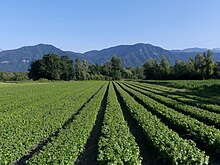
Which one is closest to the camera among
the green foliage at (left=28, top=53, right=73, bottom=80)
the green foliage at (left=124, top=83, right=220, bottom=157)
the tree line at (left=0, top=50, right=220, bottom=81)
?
the green foliage at (left=124, top=83, right=220, bottom=157)

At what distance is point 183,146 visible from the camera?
10.2 meters

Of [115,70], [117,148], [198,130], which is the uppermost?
[115,70]

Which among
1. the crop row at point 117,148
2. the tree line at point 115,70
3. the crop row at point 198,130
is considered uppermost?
the tree line at point 115,70

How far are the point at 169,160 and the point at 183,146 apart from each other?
2.45 feet

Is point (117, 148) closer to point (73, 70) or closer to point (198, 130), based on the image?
point (198, 130)

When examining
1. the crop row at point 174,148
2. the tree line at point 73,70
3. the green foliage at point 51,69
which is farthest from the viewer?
the tree line at point 73,70

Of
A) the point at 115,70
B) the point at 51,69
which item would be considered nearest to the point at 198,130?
the point at 51,69

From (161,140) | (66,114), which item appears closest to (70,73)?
(66,114)

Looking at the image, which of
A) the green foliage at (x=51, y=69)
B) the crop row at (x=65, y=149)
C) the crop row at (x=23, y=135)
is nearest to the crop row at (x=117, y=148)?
the crop row at (x=65, y=149)

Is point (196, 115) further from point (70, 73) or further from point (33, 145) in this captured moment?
point (70, 73)

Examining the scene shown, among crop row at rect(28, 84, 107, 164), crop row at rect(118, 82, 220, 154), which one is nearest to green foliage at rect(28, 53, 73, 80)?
crop row at rect(118, 82, 220, 154)

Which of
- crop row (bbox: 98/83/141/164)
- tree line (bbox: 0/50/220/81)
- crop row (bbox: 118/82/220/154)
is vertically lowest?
crop row (bbox: 118/82/220/154)

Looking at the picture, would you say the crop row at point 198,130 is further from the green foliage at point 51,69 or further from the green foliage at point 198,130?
the green foliage at point 51,69

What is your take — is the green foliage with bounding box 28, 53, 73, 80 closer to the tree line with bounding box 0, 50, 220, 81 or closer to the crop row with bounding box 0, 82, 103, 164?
the tree line with bounding box 0, 50, 220, 81
